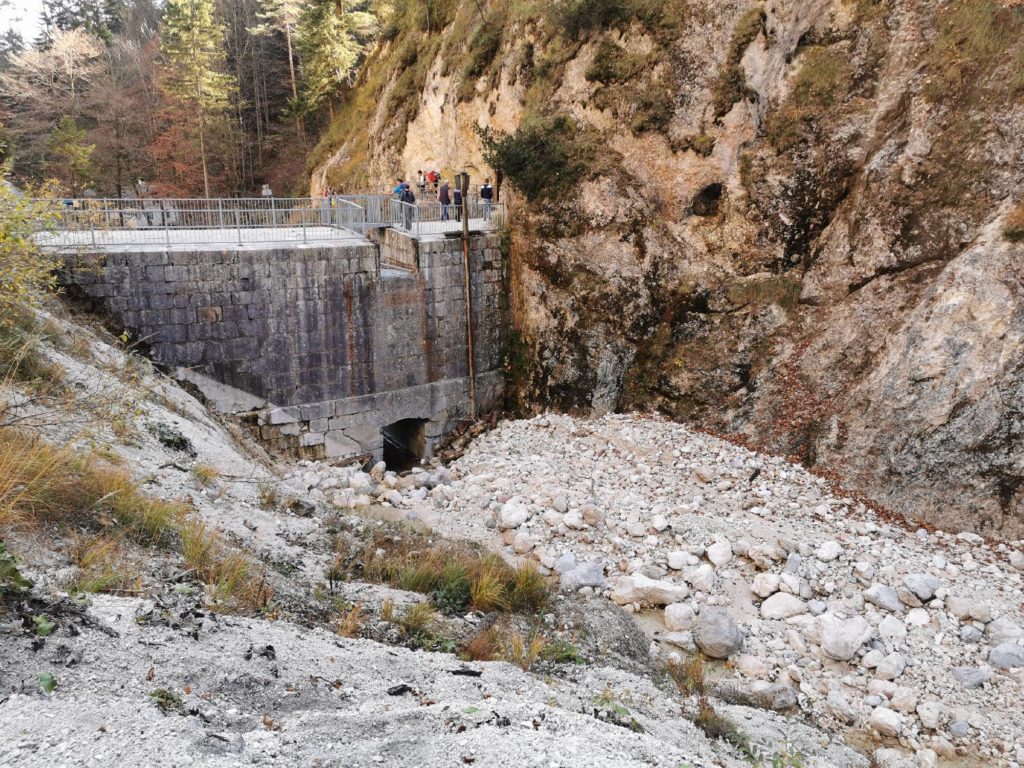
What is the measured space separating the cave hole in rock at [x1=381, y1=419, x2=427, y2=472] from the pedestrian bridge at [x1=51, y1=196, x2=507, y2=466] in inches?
2.5

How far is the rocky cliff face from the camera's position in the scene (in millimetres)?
11008

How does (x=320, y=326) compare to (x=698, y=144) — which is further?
(x=698, y=144)

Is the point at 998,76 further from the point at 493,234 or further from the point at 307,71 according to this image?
the point at 307,71

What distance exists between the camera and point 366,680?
15.9 feet

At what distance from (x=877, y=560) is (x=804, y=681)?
2.98 metres

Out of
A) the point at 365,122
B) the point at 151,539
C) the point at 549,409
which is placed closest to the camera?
the point at 151,539

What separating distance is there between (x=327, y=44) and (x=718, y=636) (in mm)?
31077

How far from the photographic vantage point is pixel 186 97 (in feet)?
92.8

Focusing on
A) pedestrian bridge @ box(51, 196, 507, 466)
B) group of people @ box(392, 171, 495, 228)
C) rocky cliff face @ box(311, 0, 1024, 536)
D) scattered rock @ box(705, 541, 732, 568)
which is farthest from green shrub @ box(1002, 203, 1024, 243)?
group of people @ box(392, 171, 495, 228)

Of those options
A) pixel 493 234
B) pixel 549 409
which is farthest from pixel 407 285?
pixel 549 409

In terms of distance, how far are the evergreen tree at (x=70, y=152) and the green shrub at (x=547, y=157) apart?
56.6 feet

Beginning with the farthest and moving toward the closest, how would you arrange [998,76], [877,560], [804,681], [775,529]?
[998,76] < [775,529] < [877,560] < [804,681]

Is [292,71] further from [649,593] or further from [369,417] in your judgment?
[649,593]

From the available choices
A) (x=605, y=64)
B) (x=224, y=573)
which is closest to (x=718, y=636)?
(x=224, y=573)
